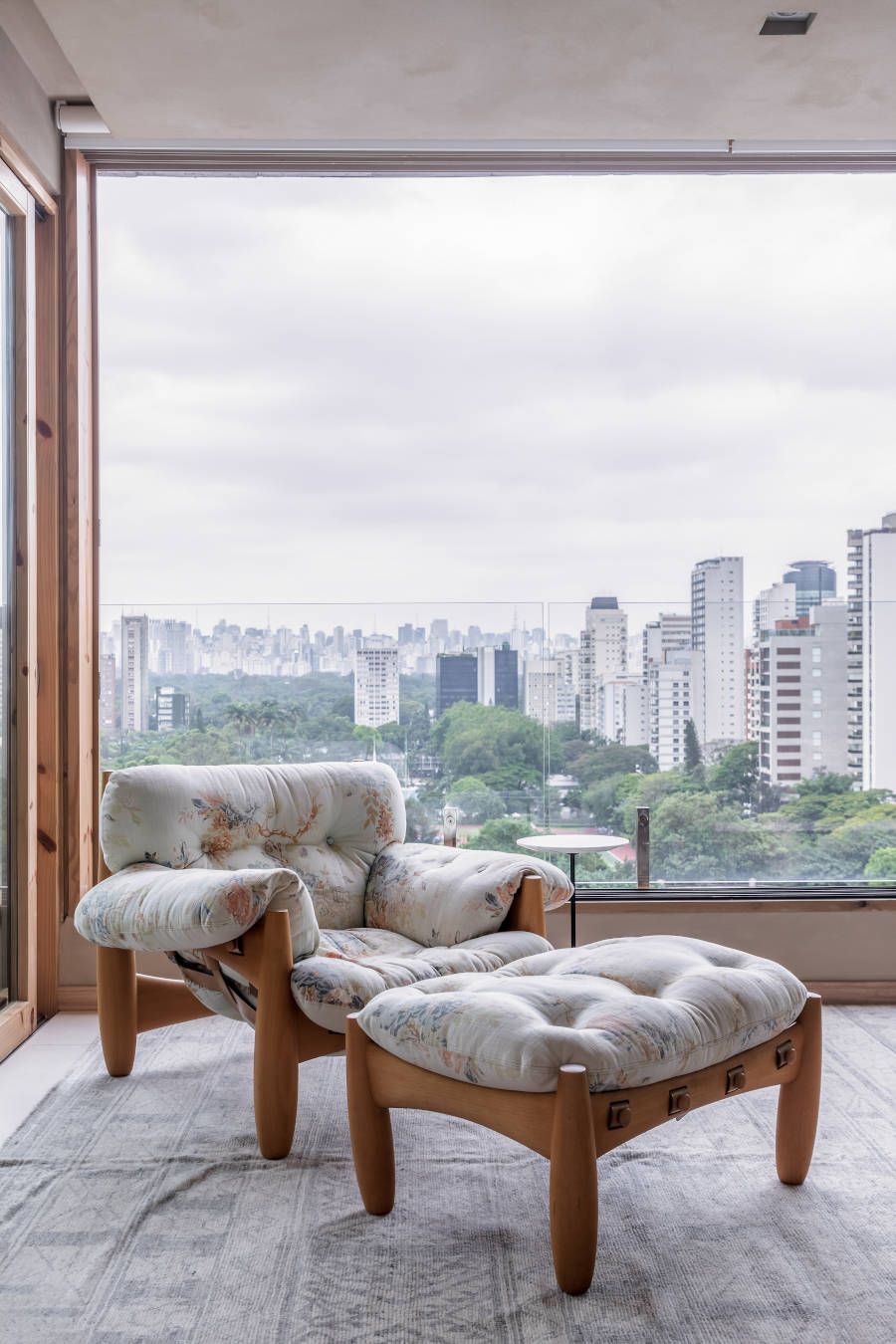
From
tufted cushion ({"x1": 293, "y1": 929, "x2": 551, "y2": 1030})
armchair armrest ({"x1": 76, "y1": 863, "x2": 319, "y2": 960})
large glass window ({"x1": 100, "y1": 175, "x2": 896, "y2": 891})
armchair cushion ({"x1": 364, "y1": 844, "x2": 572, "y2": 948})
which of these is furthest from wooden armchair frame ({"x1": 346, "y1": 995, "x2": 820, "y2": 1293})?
large glass window ({"x1": 100, "y1": 175, "x2": 896, "y2": 891})

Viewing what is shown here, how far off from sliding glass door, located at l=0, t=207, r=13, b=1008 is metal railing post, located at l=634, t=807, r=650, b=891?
195 centimetres

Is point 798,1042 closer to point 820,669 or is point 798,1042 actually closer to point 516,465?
point 820,669

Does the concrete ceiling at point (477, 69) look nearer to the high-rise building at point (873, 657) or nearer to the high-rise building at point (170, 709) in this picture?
the high-rise building at point (873, 657)

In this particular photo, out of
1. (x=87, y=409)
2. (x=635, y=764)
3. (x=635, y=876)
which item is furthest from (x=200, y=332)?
(x=635, y=876)

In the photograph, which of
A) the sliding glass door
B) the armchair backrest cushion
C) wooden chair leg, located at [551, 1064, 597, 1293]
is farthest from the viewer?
the sliding glass door

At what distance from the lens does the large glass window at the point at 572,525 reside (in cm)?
359

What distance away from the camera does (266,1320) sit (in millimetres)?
1660

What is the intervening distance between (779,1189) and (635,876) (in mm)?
1518

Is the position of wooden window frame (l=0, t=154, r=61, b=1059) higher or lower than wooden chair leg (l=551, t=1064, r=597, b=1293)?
higher

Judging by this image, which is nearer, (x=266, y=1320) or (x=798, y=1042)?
(x=266, y=1320)

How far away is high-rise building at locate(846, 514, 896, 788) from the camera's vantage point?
3.60m

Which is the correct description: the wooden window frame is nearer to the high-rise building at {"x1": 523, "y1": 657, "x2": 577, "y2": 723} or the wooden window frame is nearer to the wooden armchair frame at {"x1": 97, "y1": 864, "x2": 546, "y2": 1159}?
the wooden armchair frame at {"x1": 97, "y1": 864, "x2": 546, "y2": 1159}

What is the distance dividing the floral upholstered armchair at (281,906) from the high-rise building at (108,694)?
0.77m

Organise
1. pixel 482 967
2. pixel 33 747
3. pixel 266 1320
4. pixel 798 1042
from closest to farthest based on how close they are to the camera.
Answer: pixel 266 1320
pixel 798 1042
pixel 482 967
pixel 33 747
